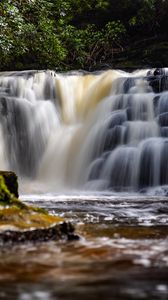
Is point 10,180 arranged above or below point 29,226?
above

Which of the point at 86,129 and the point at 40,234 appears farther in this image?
the point at 86,129

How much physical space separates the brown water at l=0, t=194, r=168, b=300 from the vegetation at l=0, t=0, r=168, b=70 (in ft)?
38.7

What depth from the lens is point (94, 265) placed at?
10.6ft

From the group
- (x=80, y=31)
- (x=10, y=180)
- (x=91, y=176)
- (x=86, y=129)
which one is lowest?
(x=91, y=176)

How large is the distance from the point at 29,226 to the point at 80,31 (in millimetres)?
18557

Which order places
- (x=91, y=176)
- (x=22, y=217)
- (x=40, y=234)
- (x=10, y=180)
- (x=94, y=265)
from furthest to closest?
(x=91, y=176), (x=10, y=180), (x=22, y=217), (x=40, y=234), (x=94, y=265)

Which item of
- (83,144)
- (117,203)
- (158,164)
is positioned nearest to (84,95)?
(83,144)

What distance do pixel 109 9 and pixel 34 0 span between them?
28.2 feet

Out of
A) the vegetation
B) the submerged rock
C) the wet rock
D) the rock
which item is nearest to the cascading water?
the vegetation

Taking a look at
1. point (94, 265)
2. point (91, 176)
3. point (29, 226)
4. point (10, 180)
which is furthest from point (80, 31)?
point (94, 265)

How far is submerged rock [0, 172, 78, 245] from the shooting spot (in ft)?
13.2

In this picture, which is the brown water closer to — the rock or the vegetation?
the rock

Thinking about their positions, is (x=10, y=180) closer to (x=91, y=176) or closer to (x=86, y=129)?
(x=91, y=176)

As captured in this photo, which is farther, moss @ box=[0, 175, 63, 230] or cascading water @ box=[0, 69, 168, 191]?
cascading water @ box=[0, 69, 168, 191]
